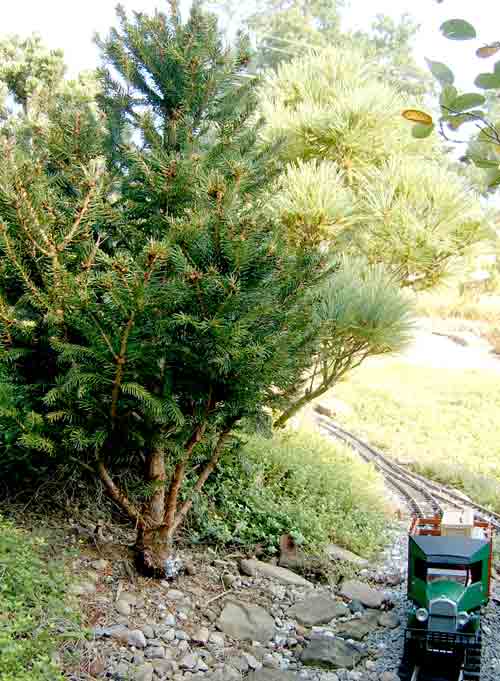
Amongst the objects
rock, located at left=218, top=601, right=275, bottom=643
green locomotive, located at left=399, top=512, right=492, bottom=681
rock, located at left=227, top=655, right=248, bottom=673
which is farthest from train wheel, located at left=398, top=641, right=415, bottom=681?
rock, located at left=227, top=655, right=248, bottom=673

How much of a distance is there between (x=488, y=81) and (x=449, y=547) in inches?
161

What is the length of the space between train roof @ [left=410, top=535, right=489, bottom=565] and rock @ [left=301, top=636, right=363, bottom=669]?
93cm

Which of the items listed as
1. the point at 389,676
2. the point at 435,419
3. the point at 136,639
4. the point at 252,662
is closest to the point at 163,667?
the point at 136,639

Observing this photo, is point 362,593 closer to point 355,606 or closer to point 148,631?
point 355,606

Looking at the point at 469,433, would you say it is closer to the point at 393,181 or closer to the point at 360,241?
the point at 360,241

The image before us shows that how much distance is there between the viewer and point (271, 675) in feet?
14.3

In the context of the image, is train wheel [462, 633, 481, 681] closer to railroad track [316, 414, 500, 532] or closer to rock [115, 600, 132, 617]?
rock [115, 600, 132, 617]

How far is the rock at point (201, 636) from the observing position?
4.68 m

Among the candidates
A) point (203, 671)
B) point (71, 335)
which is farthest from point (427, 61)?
point (203, 671)

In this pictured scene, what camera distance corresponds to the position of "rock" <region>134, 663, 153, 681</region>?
404 cm

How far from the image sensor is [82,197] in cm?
422

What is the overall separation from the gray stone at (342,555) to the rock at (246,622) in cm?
164

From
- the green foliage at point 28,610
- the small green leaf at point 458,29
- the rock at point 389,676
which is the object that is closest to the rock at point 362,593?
the rock at point 389,676

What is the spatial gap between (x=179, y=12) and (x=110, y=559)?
4.17m
